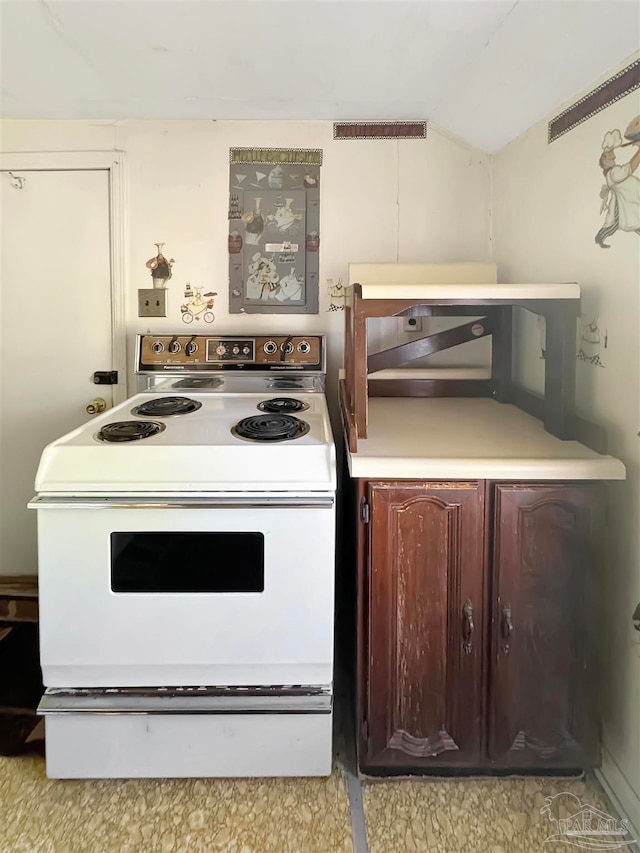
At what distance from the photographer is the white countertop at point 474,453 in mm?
1237

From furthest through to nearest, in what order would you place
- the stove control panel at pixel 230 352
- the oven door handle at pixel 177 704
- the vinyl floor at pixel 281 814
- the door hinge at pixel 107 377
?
the door hinge at pixel 107 377, the stove control panel at pixel 230 352, the oven door handle at pixel 177 704, the vinyl floor at pixel 281 814

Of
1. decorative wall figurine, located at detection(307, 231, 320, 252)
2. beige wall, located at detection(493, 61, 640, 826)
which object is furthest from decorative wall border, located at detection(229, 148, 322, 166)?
beige wall, located at detection(493, 61, 640, 826)

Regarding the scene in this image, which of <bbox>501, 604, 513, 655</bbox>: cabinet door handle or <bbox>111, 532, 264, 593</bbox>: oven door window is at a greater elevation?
<bbox>111, 532, 264, 593</bbox>: oven door window

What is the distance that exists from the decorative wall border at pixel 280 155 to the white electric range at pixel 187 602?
1.21 meters

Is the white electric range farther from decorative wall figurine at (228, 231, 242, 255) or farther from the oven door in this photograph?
decorative wall figurine at (228, 231, 242, 255)

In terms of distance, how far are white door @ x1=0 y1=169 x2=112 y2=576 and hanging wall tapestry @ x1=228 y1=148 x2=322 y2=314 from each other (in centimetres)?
50

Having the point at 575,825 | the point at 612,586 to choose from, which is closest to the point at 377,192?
the point at 612,586

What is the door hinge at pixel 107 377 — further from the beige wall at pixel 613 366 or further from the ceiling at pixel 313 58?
the beige wall at pixel 613 366

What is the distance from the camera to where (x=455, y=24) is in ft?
4.61

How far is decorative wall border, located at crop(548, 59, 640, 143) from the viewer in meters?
1.25

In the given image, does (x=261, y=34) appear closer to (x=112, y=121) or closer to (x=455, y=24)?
(x=455, y=24)

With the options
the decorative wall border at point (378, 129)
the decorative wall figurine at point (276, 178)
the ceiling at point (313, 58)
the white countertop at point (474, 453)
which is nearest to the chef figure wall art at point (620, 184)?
the ceiling at point (313, 58)

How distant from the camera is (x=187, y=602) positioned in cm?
131

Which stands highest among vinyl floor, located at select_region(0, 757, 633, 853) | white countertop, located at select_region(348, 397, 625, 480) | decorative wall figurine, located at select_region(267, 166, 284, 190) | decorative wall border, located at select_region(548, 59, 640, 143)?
decorative wall figurine, located at select_region(267, 166, 284, 190)
